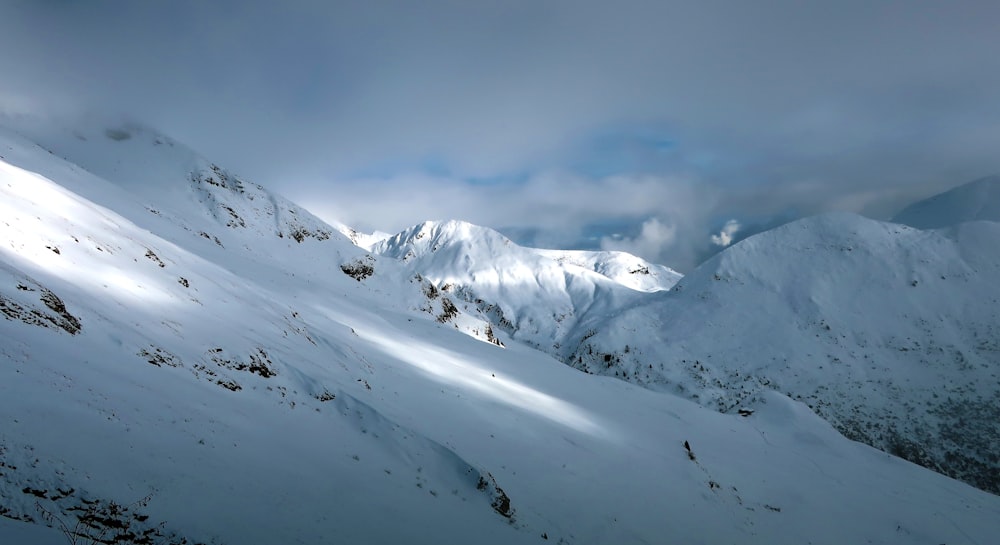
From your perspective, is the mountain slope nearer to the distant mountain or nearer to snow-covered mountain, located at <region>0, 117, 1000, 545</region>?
snow-covered mountain, located at <region>0, 117, 1000, 545</region>

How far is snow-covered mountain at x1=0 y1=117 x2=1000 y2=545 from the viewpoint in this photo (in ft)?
25.3

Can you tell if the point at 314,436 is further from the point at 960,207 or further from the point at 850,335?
the point at 960,207

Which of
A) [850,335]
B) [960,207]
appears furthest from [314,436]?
[960,207]

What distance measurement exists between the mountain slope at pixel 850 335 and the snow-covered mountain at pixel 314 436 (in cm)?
2549

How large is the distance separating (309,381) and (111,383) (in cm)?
677

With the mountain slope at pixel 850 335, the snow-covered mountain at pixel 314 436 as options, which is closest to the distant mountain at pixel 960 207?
the mountain slope at pixel 850 335

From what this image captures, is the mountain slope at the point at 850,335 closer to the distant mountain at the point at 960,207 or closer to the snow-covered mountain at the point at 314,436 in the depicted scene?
the snow-covered mountain at the point at 314,436

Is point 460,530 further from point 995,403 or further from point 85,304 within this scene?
point 995,403

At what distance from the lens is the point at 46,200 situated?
21.9 meters

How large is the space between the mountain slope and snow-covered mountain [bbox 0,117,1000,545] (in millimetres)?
25494

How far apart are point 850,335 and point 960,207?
9611 centimetres

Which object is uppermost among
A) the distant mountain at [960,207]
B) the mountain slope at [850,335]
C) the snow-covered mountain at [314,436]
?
the distant mountain at [960,207]

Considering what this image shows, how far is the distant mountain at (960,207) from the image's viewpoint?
118 metres

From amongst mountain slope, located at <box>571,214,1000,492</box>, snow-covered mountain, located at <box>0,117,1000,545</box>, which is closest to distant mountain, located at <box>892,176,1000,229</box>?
mountain slope, located at <box>571,214,1000,492</box>
